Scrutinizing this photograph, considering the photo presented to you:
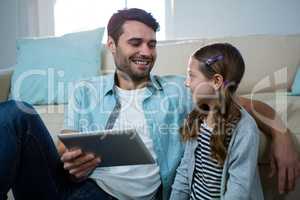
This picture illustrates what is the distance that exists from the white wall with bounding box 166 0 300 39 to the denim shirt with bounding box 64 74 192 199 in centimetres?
164

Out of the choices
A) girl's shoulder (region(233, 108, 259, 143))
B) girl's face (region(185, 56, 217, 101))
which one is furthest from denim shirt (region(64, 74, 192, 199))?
girl's shoulder (region(233, 108, 259, 143))

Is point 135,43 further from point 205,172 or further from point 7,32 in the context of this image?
point 7,32

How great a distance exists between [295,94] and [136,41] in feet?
2.79

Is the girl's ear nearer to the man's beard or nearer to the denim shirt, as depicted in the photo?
the denim shirt

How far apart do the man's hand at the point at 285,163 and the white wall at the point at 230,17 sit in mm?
1860

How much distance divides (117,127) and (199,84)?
30 centimetres

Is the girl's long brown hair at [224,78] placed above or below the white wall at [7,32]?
below

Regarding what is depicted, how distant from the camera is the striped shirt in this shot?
968 millimetres

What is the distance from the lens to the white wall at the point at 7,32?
9.09 feet

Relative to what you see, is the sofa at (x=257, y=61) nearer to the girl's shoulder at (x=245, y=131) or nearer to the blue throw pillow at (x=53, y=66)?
the blue throw pillow at (x=53, y=66)

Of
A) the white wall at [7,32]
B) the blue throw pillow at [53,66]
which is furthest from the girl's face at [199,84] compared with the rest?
the white wall at [7,32]

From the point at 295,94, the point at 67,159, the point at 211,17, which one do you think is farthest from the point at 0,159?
the point at 211,17

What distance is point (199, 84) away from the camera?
3.41ft

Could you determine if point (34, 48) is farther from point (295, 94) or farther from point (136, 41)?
point (295, 94)
